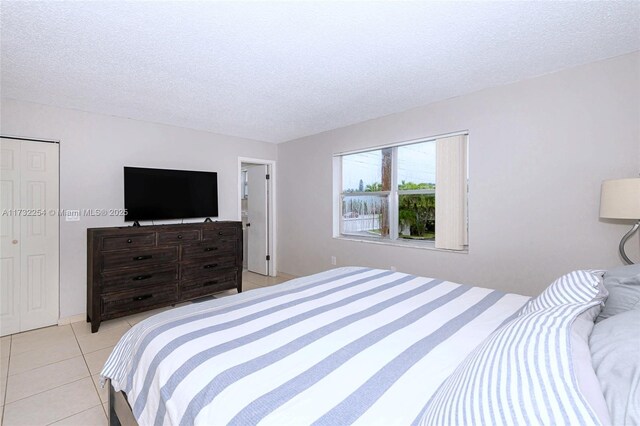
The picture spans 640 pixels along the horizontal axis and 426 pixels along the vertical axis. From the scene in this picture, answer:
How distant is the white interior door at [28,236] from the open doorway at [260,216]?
2614mm

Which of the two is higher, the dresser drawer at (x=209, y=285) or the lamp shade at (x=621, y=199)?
the lamp shade at (x=621, y=199)

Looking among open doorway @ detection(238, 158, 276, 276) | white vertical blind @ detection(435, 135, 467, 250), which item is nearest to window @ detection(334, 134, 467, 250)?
white vertical blind @ detection(435, 135, 467, 250)

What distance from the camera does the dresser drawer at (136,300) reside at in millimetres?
3057

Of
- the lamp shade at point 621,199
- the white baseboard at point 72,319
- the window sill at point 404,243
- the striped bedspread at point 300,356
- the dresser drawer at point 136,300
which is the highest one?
the lamp shade at point 621,199

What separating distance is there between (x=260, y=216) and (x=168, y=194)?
5.89 feet

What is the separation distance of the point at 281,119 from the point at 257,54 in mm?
1620

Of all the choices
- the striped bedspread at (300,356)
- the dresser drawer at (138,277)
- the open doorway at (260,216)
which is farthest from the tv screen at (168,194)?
the striped bedspread at (300,356)

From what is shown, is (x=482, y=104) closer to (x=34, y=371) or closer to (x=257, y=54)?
(x=257, y=54)

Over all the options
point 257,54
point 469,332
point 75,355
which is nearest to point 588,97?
point 469,332

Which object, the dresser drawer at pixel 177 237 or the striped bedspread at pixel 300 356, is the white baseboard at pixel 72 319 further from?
the striped bedspread at pixel 300 356

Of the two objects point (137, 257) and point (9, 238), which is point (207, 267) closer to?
point (137, 257)

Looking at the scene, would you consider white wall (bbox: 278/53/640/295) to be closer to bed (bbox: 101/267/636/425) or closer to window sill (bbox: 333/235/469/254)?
window sill (bbox: 333/235/469/254)

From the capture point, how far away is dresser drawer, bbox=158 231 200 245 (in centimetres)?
Result: 344

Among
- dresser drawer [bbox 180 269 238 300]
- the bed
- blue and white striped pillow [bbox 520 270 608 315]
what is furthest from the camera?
dresser drawer [bbox 180 269 238 300]
